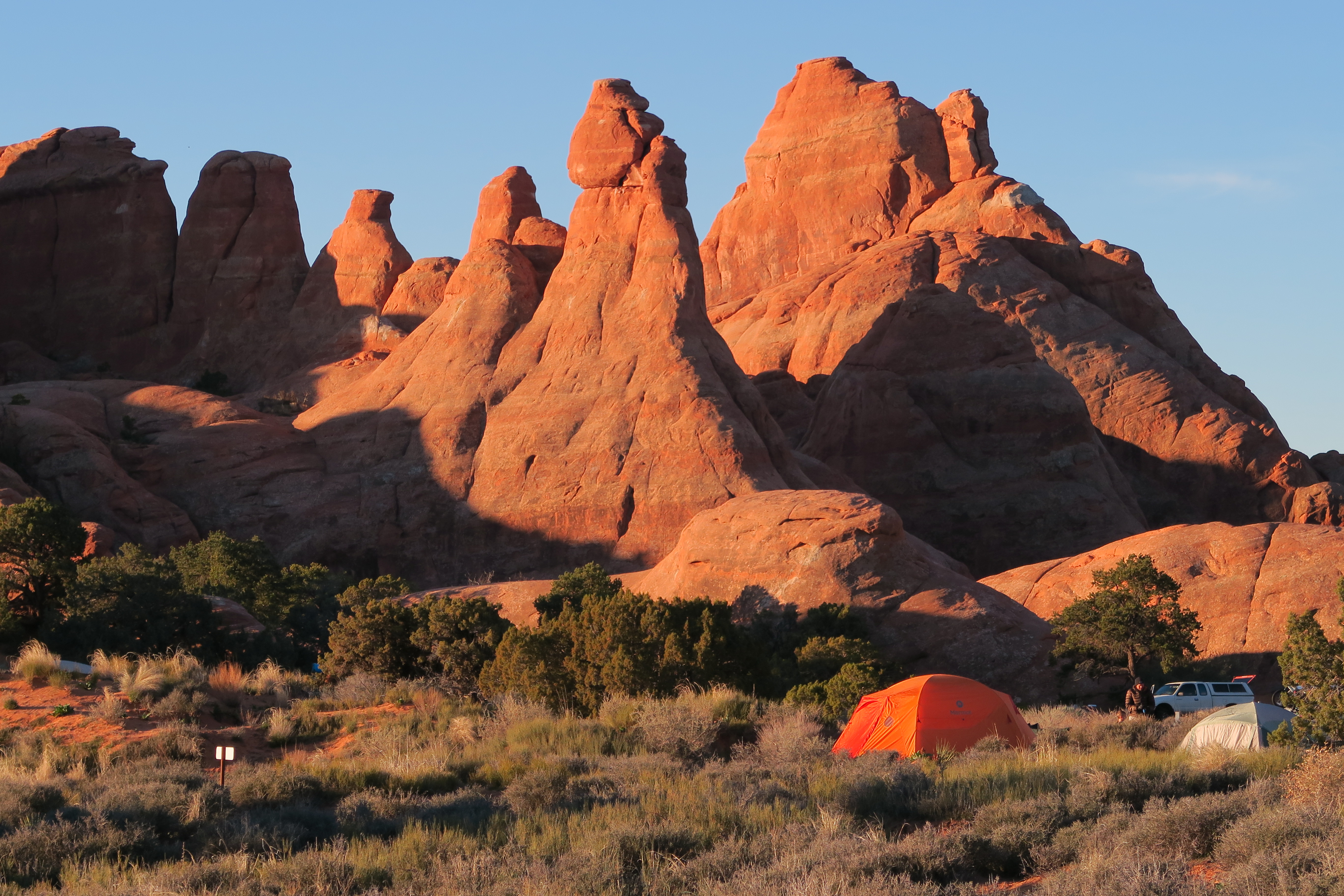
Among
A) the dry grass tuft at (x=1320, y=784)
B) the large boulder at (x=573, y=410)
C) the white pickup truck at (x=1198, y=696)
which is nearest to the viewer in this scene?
the dry grass tuft at (x=1320, y=784)

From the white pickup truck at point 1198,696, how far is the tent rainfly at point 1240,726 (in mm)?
8567

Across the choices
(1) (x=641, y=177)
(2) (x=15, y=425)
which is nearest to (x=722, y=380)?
(1) (x=641, y=177)

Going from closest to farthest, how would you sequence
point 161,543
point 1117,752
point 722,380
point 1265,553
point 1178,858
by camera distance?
point 1178,858 → point 1117,752 → point 1265,553 → point 161,543 → point 722,380

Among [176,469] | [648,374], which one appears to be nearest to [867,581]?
[648,374]

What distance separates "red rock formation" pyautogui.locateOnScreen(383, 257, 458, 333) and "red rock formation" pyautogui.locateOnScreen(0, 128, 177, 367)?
15.4m

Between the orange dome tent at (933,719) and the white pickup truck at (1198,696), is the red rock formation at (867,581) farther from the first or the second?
the orange dome tent at (933,719)

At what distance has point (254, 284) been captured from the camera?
7694cm

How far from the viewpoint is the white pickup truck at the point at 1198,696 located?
29781 mm

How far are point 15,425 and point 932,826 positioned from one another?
46.1 metres

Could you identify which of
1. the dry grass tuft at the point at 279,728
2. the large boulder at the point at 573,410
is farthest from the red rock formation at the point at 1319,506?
the dry grass tuft at the point at 279,728

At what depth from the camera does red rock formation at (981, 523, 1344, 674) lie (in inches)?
1428

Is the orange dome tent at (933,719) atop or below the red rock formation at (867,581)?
below

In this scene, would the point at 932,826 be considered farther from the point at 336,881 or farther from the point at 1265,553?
the point at 1265,553

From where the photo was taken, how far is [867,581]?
34281mm
